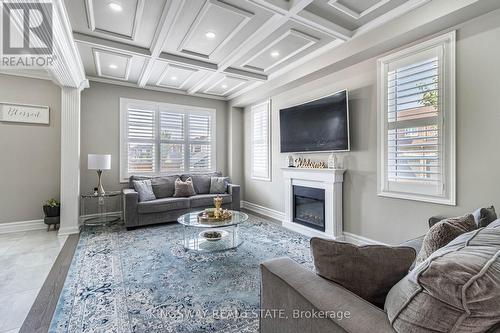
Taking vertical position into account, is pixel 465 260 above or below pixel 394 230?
above

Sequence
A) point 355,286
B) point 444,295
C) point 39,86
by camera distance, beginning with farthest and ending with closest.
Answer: point 39,86 → point 355,286 → point 444,295

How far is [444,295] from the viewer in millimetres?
701

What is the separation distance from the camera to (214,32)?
3125 mm

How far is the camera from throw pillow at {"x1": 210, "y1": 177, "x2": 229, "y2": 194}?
17.8ft

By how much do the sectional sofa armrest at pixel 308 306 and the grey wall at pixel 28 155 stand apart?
472cm

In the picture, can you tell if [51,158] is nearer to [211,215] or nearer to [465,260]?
[211,215]

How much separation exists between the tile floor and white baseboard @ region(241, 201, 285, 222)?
359 centimetres

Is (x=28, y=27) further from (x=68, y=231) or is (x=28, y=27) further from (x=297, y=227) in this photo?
(x=297, y=227)

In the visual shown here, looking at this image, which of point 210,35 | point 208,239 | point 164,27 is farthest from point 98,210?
point 210,35

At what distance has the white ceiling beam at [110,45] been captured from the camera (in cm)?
319

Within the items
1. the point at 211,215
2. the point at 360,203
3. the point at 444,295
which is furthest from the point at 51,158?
the point at 444,295

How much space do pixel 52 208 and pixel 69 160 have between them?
848 millimetres

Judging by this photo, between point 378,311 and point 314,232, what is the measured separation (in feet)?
10.3

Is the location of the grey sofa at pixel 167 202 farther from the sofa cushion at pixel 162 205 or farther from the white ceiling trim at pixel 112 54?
the white ceiling trim at pixel 112 54
